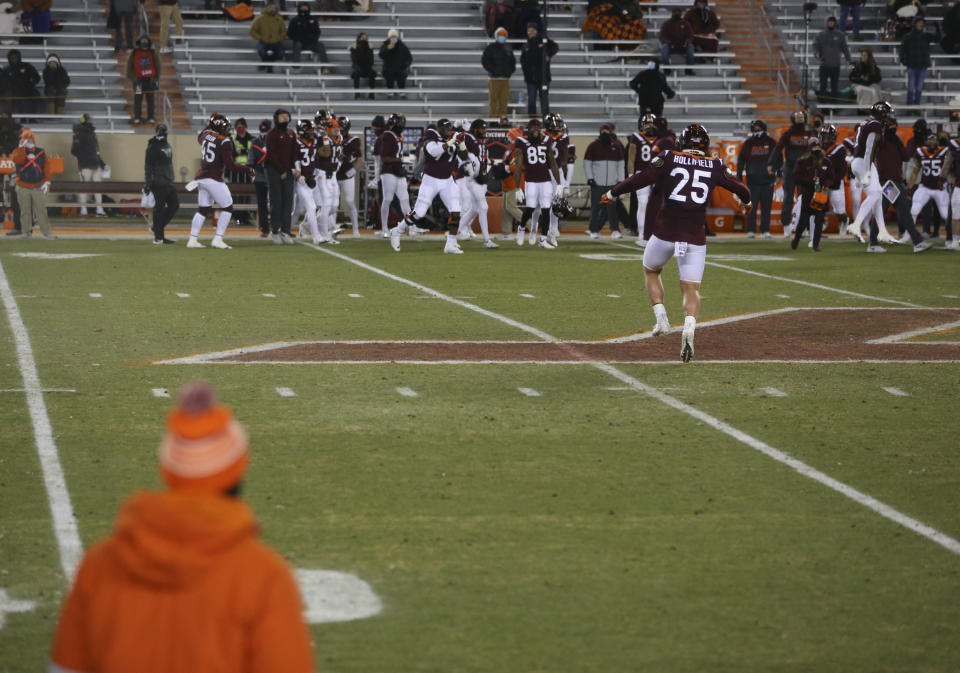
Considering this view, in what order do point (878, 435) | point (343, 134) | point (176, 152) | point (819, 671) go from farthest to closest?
1. point (176, 152)
2. point (343, 134)
3. point (878, 435)
4. point (819, 671)

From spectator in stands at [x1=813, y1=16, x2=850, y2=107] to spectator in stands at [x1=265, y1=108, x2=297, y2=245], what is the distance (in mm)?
14516

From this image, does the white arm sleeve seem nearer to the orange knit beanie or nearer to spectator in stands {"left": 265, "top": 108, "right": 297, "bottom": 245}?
spectator in stands {"left": 265, "top": 108, "right": 297, "bottom": 245}

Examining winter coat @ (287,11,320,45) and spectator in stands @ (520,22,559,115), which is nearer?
spectator in stands @ (520,22,559,115)

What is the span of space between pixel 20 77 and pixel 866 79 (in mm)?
18297

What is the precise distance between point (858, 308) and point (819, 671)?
11119 millimetres

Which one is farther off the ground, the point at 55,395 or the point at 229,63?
the point at 229,63

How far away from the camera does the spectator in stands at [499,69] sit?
32.0m

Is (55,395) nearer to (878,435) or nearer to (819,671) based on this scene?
(878,435)

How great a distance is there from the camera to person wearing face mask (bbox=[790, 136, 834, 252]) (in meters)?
22.6

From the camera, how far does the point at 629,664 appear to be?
16.6 ft

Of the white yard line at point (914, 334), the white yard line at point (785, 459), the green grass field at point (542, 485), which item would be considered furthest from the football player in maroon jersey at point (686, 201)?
the white yard line at point (914, 334)

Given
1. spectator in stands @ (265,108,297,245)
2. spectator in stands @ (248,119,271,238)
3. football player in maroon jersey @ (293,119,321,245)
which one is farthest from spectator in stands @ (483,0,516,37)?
spectator in stands @ (265,108,297,245)

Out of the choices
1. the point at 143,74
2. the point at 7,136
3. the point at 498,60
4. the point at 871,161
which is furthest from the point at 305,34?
the point at 871,161

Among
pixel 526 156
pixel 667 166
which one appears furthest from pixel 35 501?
pixel 526 156
